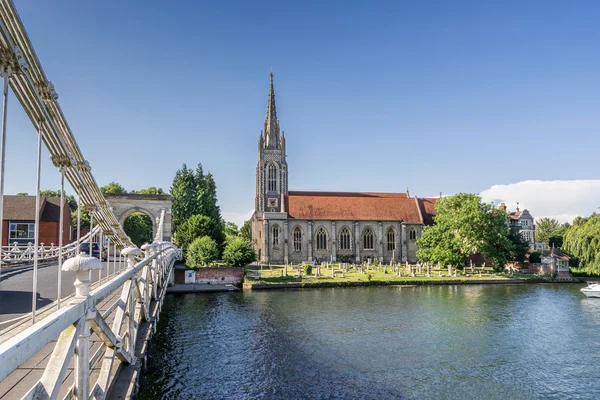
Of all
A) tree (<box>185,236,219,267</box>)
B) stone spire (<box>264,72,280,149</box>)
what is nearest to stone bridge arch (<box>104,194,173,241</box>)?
tree (<box>185,236,219,267</box>)

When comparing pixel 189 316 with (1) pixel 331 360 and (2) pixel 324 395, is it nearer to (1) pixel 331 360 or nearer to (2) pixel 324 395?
(1) pixel 331 360

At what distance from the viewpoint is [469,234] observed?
173 feet

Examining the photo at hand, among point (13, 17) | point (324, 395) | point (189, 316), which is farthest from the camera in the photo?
point (189, 316)

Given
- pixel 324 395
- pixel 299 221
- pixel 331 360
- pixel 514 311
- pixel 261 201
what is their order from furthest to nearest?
pixel 261 201, pixel 299 221, pixel 514 311, pixel 331 360, pixel 324 395

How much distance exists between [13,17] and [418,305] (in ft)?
106

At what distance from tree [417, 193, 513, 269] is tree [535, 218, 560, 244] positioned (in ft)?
191

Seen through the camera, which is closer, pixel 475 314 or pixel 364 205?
pixel 475 314

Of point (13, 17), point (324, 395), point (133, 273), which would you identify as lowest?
point (324, 395)

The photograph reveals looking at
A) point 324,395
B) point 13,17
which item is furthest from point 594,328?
point 13,17

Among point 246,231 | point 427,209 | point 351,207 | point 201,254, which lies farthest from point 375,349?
point 246,231

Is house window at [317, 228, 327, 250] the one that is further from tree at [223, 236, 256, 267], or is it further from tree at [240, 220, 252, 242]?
tree at [240, 220, 252, 242]

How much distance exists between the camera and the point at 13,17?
512cm

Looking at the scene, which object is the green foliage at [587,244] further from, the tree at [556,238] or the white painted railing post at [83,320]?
the white painted railing post at [83,320]

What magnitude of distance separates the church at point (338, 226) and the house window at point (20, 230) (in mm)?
30394
